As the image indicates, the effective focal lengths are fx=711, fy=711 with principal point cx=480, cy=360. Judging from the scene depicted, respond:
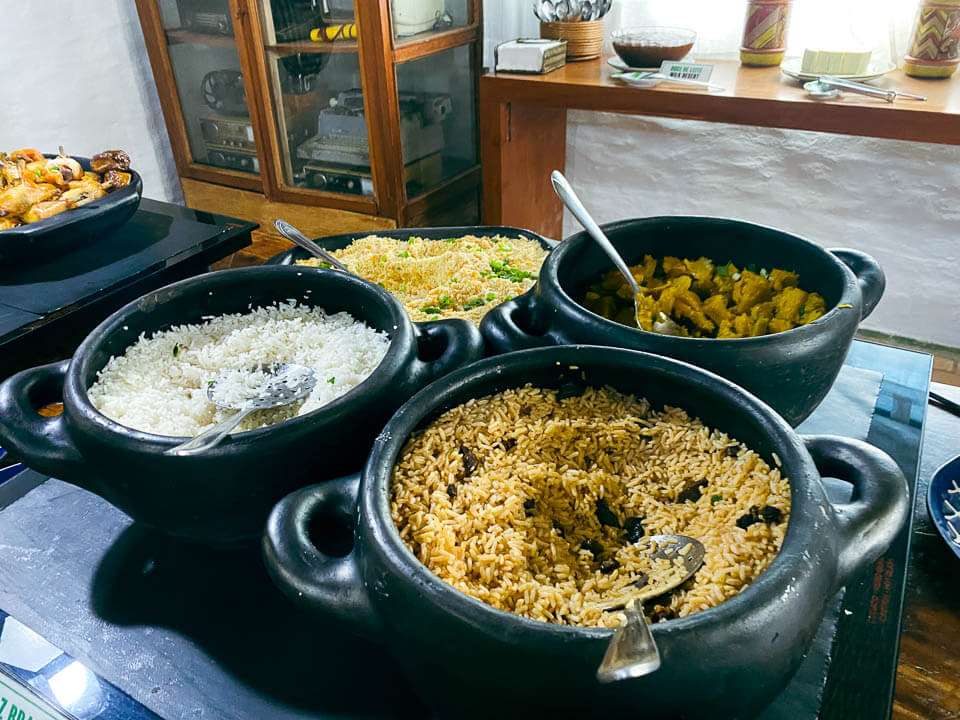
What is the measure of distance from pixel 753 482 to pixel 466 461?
0.27 meters

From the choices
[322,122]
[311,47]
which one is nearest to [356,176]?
[322,122]

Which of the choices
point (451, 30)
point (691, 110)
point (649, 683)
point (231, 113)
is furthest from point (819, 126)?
point (231, 113)

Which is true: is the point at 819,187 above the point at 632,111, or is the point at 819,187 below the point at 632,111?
below

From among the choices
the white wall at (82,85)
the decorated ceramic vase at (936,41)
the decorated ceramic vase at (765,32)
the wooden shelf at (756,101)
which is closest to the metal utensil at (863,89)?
the wooden shelf at (756,101)

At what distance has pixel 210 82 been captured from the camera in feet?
10.5

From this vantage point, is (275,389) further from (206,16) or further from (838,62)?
(206,16)

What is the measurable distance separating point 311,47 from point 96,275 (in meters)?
1.58

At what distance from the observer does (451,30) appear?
282 centimetres

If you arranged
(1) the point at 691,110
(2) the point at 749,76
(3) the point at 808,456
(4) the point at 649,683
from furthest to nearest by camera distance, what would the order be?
(2) the point at 749,76
(1) the point at 691,110
(3) the point at 808,456
(4) the point at 649,683

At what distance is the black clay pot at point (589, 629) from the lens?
49cm

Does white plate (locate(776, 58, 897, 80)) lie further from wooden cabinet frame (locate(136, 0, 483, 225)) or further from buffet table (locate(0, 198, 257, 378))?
buffet table (locate(0, 198, 257, 378))

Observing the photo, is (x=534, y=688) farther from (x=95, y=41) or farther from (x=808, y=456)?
(x=95, y=41)

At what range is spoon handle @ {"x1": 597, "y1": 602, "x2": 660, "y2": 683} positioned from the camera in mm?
461

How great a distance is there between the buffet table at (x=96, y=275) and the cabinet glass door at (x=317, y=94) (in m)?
1.07
